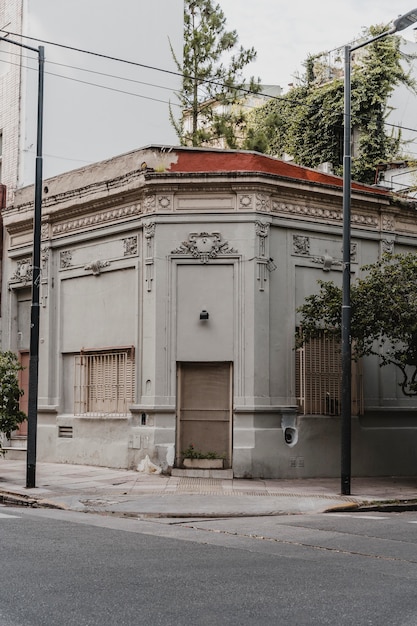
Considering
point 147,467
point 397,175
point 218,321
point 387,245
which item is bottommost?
point 147,467

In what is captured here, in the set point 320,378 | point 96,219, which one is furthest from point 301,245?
point 96,219

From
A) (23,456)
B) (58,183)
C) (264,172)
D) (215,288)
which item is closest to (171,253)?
(215,288)

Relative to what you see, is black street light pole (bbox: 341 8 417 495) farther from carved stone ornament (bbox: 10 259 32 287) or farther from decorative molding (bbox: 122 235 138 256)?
carved stone ornament (bbox: 10 259 32 287)

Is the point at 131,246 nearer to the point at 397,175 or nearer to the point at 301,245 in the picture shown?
the point at 301,245

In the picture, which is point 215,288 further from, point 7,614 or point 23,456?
point 7,614

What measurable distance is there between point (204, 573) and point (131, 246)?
13018 mm

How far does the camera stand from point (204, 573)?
27.9 ft

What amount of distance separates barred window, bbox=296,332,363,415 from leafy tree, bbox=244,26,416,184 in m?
13.9

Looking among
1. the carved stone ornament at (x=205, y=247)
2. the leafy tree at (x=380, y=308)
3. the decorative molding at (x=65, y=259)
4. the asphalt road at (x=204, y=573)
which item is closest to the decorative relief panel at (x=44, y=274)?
the decorative molding at (x=65, y=259)

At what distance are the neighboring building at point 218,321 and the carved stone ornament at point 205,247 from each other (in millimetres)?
27

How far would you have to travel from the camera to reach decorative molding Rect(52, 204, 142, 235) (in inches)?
815

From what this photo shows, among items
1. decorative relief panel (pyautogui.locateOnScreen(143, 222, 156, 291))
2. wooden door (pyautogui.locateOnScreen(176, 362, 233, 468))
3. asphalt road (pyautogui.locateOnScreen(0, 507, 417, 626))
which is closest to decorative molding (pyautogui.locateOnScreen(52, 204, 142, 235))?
decorative relief panel (pyautogui.locateOnScreen(143, 222, 156, 291))

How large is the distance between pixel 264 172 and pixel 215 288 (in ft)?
9.33

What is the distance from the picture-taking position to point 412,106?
34.9m
